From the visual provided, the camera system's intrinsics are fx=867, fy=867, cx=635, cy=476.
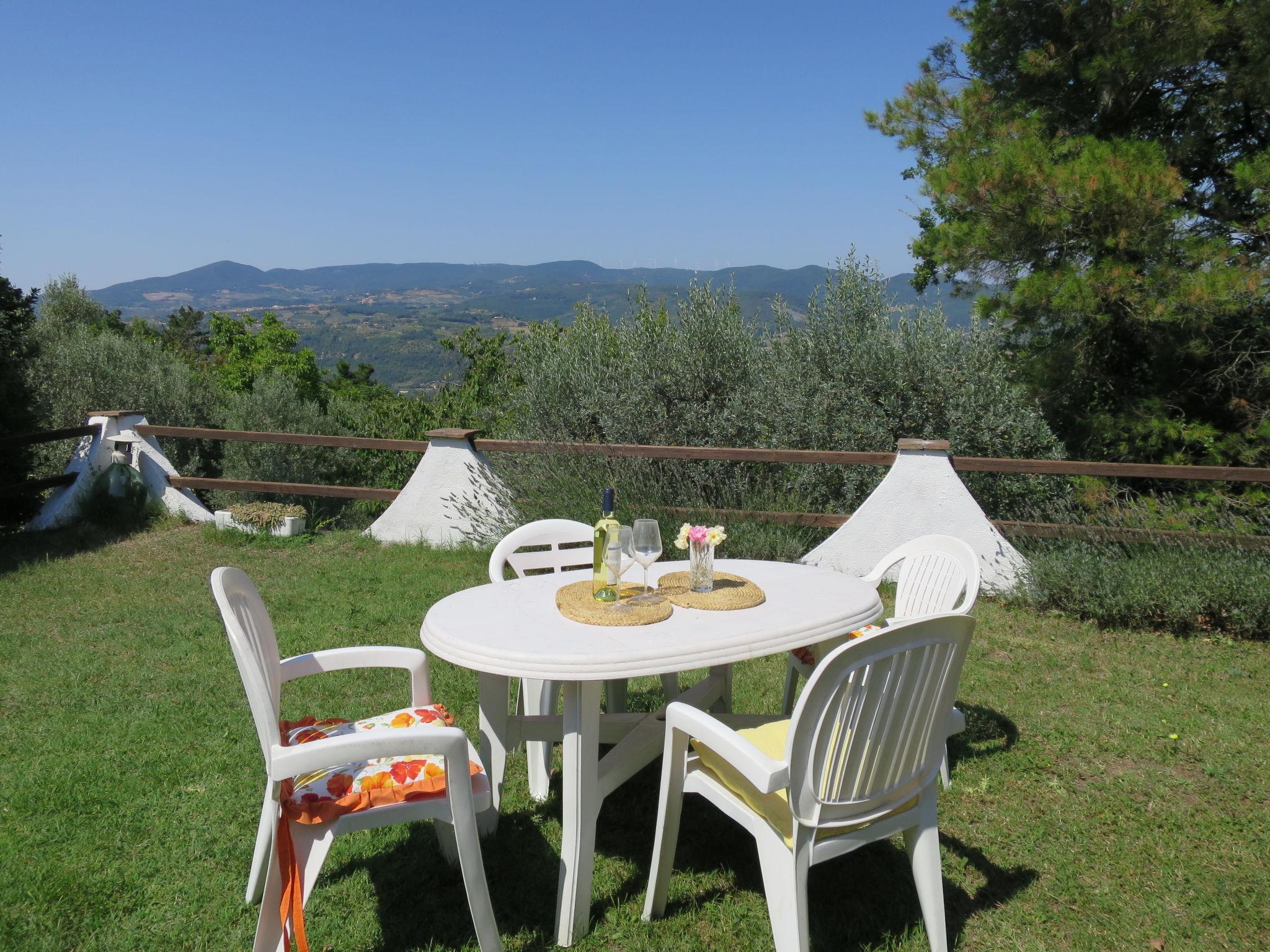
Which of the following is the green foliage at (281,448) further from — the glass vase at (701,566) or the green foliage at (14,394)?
the glass vase at (701,566)

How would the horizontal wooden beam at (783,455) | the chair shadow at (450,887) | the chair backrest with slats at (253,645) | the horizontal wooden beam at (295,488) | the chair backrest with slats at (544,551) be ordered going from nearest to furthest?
1. the chair backrest with slats at (253,645)
2. the chair shadow at (450,887)
3. the chair backrest with slats at (544,551)
4. the horizontal wooden beam at (783,455)
5. the horizontal wooden beam at (295,488)

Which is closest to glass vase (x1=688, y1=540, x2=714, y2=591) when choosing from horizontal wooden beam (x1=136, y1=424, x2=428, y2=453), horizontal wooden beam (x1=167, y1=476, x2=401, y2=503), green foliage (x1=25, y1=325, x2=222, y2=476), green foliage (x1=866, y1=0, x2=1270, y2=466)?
green foliage (x1=866, y1=0, x2=1270, y2=466)

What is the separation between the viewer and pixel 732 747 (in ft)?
6.96

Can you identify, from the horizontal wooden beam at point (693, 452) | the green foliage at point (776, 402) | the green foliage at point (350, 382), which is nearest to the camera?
the horizontal wooden beam at point (693, 452)

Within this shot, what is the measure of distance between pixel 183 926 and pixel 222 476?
8922 millimetres

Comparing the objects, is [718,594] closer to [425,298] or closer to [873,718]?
[873,718]

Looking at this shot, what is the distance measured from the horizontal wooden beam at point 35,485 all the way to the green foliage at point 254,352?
1394cm

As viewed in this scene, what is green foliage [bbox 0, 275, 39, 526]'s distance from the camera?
25.1 ft

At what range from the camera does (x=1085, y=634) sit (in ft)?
16.4

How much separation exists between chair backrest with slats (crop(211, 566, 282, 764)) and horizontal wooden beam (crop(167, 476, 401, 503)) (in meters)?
4.98

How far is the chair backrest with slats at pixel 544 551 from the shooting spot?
344cm

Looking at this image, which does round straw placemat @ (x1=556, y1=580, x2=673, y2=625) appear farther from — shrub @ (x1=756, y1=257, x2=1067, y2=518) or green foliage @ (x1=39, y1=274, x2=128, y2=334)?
green foliage @ (x1=39, y1=274, x2=128, y2=334)

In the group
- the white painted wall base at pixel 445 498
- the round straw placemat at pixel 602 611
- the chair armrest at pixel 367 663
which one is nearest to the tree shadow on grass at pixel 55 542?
the white painted wall base at pixel 445 498

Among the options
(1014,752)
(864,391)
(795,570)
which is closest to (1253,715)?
(1014,752)
